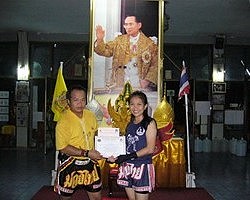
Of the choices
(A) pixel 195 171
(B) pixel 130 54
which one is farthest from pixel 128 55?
(A) pixel 195 171

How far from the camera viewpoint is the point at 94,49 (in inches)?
250

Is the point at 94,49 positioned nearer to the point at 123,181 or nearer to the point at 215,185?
the point at 123,181

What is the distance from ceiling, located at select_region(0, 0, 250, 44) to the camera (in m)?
8.27

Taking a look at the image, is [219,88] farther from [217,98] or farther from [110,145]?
[110,145]

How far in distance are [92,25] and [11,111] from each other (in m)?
7.36

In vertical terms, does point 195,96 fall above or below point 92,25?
below

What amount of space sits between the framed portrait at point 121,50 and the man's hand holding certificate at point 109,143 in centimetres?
255

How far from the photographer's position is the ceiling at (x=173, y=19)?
8.27 meters

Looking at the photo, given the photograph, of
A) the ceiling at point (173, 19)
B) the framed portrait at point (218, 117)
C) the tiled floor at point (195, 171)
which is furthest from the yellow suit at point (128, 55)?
the framed portrait at point (218, 117)

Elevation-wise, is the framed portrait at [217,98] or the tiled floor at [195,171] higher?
the framed portrait at [217,98]

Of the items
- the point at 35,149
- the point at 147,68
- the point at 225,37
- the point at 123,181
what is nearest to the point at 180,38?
the point at 225,37

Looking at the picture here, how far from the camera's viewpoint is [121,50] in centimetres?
636

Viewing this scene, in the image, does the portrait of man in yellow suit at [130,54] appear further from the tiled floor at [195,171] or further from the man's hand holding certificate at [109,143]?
the man's hand holding certificate at [109,143]

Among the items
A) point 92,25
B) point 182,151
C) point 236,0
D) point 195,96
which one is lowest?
point 182,151
